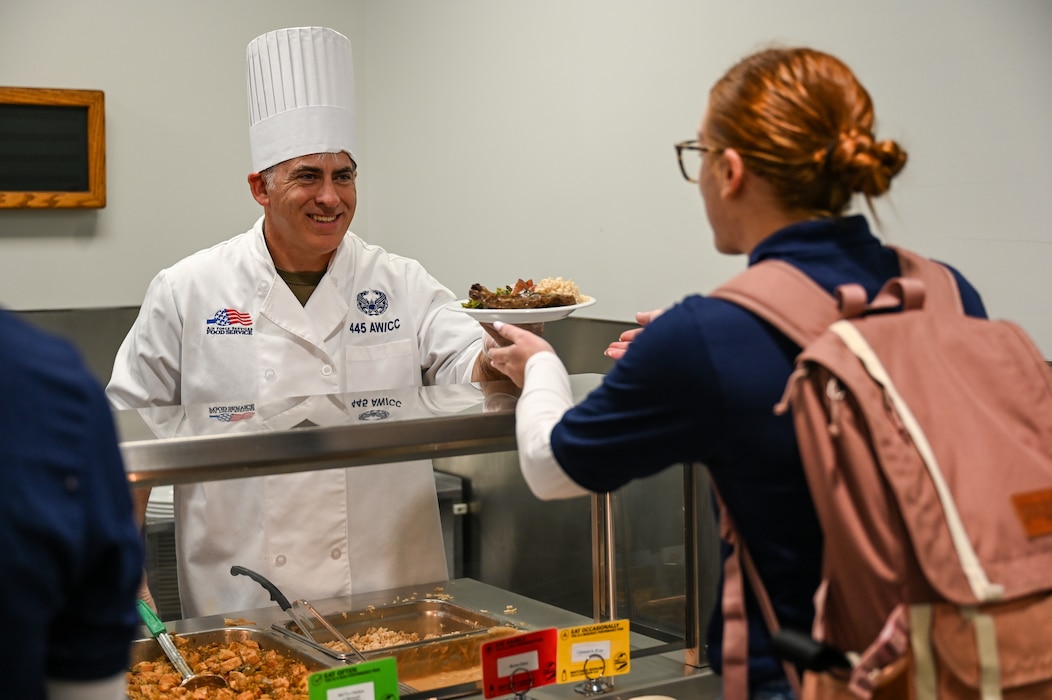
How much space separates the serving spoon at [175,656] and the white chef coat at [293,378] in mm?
430

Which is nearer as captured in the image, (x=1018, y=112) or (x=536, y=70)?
(x=1018, y=112)

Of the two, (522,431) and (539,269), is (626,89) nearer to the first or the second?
(539,269)

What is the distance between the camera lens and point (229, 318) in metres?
2.26

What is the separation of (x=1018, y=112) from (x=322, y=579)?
159 centimetres

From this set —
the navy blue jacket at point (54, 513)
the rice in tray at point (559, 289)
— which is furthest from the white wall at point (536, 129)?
the navy blue jacket at point (54, 513)

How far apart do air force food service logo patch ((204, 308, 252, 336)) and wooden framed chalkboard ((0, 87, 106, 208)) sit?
5.45 feet

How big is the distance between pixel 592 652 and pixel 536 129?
6.96ft

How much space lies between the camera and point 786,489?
1.09 metres

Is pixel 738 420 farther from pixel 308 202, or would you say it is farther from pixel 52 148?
pixel 52 148

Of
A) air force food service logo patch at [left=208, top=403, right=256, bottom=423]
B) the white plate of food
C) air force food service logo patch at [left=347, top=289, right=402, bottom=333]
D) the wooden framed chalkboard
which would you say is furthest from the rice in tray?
the wooden framed chalkboard

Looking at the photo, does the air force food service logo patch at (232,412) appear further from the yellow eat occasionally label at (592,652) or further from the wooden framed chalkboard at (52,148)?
the wooden framed chalkboard at (52,148)

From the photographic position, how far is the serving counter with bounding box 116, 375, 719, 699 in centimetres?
128

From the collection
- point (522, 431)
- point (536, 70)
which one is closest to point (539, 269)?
point (536, 70)

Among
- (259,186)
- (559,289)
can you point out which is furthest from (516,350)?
(259,186)
